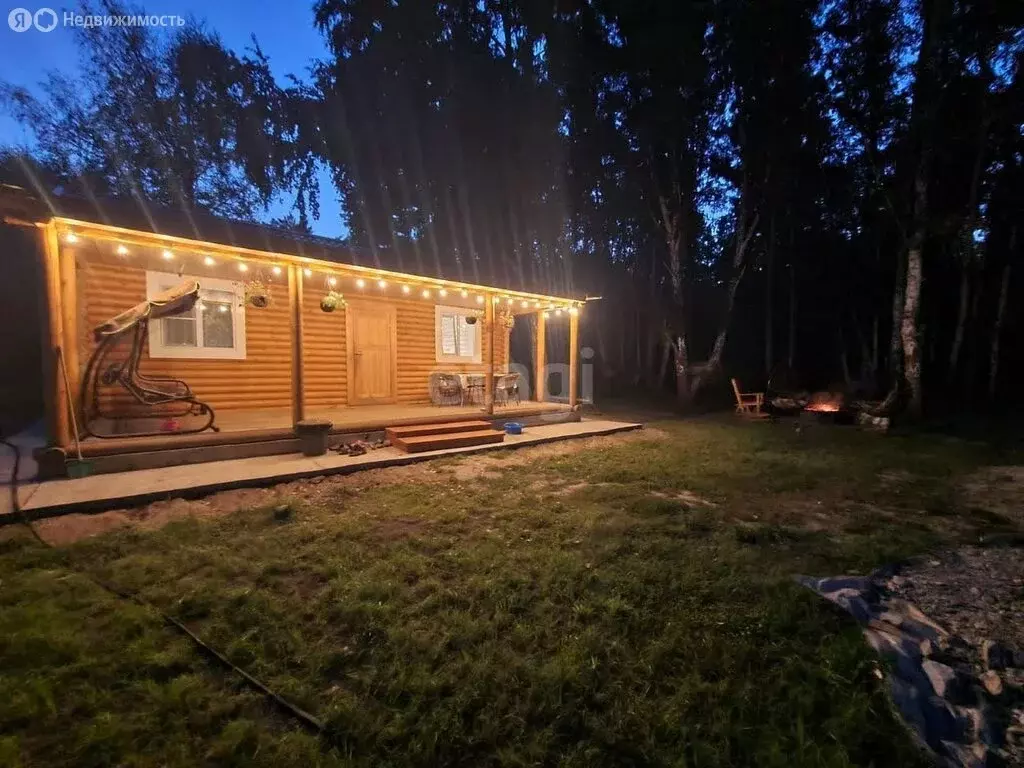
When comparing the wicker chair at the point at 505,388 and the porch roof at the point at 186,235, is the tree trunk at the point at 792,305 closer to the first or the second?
the wicker chair at the point at 505,388

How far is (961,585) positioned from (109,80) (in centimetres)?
2715

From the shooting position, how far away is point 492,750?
5.93 ft

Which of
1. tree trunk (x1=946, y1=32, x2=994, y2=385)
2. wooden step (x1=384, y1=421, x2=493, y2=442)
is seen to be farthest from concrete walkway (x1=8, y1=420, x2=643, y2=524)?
tree trunk (x1=946, y1=32, x2=994, y2=385)

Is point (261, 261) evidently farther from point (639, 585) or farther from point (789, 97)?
point (789, 97)

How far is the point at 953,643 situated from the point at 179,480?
6751mm

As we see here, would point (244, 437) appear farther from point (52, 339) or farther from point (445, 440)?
point (445, 440)

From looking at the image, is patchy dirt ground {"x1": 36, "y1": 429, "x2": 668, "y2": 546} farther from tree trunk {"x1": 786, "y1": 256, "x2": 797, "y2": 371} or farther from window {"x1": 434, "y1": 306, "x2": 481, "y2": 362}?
tree trunk {"x1": 786, "y1": 256, "x2": 797, "y2": 371}

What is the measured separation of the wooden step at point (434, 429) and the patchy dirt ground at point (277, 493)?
0.87 meters

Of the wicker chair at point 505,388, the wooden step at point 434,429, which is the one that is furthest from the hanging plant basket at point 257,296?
the wicker chair at point 505,388

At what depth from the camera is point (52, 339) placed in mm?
4844

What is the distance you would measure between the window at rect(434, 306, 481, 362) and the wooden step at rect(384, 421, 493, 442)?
3.24 metres

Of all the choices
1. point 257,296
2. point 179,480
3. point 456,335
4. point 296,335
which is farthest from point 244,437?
point 456,335

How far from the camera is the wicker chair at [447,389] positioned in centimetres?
1004

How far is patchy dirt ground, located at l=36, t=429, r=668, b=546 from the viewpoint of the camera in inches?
153
